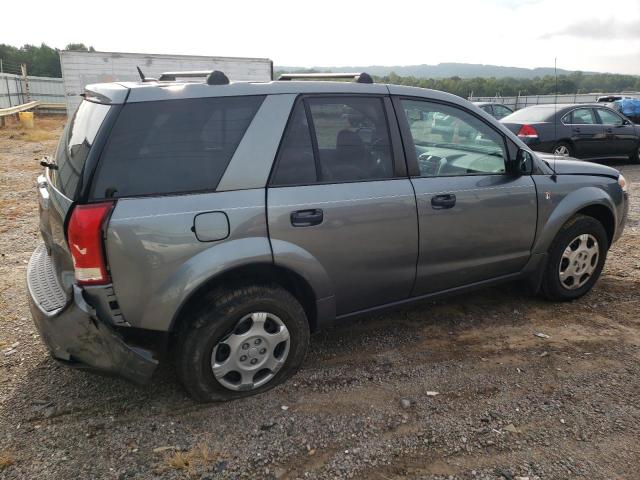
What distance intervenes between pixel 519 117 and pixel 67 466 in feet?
36.1

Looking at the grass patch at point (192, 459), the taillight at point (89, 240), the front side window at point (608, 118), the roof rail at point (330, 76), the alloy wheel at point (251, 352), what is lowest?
the grass patch at point (192, 459)

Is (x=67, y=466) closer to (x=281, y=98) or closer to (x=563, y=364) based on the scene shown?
(x=281, y=98)

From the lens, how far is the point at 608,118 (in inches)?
461

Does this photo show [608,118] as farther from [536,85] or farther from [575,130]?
[536,85]

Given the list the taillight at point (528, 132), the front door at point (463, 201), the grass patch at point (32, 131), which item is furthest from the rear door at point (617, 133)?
the grass patch at point (32, 131)

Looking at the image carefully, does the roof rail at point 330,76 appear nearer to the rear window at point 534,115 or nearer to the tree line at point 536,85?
the rear window at point 534,115

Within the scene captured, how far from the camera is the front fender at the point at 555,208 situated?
3.83 metres

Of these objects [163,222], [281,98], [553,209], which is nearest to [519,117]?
[553,209]

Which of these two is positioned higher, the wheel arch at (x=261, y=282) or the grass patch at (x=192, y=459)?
the wheel arch at (x=261, y=282)

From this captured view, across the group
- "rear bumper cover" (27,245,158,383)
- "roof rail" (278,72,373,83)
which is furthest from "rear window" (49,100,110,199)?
"roof rail" (278,72,373,83)

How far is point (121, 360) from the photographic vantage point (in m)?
2.52

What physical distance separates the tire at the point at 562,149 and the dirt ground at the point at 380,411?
7646 mm

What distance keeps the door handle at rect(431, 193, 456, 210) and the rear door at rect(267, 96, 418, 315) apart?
0.19 metres

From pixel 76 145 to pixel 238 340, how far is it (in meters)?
1.37
